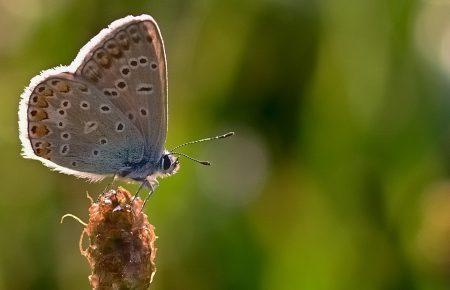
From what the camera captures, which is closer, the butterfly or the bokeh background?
the butterfly

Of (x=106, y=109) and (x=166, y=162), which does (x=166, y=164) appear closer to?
(x=166, y=162)


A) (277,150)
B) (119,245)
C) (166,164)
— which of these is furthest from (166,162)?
(277,150)

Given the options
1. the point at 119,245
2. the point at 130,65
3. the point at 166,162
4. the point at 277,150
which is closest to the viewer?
the point at 119,245

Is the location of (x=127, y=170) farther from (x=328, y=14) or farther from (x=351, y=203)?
(x=328, y=14)

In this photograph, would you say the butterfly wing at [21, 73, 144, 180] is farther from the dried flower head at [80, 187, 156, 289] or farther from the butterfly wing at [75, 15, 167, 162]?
the dried flower head at [80, 187, 156, 289]

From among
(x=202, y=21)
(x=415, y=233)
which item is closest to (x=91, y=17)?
(x=202, y=21)

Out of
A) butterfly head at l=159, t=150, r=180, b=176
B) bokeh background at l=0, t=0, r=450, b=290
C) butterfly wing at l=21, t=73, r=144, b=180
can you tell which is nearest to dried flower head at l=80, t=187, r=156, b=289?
butterfly wing at l=21, t=73, r=144, b=180
